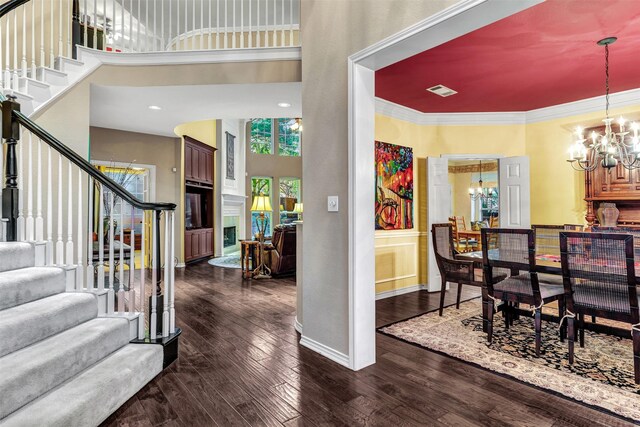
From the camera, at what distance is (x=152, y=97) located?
195 inches

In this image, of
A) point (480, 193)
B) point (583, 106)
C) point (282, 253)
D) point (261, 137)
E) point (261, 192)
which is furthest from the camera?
point (480, 193)

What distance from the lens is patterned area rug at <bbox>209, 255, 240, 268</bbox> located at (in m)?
7.57

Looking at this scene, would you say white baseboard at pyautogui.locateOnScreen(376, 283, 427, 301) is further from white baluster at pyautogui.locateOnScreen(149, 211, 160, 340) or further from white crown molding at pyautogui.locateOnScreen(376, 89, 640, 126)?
white baluster at pyautogui.locateOnScreen(149, 211, 160, 340)

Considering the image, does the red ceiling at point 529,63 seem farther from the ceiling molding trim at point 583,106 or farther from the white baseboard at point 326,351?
the white baseboard at point 326,351

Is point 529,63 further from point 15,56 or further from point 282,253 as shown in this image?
point 15,56

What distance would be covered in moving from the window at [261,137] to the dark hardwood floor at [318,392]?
874 cm

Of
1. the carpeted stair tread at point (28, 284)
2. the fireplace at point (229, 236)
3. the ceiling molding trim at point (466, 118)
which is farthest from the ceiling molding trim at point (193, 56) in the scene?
the fireplace at point (229, 236)

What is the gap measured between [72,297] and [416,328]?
2974mm

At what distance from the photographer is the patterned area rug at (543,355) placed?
2.23 meters

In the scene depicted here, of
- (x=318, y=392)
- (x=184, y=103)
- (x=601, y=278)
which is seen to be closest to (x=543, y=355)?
(x=601, y=278)

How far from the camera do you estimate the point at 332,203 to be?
2732 mm

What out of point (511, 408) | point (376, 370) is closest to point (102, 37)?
point (376, 370)

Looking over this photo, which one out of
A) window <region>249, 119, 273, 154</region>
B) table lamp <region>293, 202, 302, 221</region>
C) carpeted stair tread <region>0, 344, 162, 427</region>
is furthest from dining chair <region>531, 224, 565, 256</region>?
window <region>249, 119, 273, 154</region>

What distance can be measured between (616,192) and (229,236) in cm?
852
